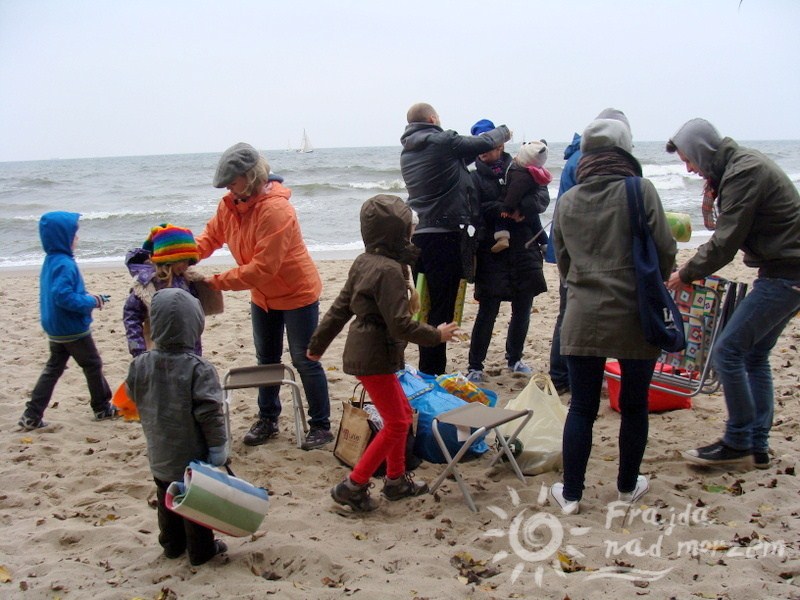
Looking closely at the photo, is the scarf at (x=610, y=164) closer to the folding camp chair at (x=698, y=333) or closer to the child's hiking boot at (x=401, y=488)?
the folding camp chair at (x=698, y=333)

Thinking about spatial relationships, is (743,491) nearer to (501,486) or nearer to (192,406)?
(501,486)

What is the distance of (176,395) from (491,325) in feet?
10.1

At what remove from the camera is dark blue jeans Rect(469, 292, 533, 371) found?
5.75 meters

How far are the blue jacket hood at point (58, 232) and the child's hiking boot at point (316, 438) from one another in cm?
202

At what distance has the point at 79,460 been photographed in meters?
4.68

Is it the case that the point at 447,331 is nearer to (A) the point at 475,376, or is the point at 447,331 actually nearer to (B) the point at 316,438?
(B) the point at 316,438

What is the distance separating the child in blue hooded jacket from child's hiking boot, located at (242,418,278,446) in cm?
128

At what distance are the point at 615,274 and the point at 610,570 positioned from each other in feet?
4.08

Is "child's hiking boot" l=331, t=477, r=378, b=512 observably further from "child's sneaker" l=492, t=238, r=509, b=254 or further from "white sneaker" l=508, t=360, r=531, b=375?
"white sneaker" l=508, t=360, r=531, b=375

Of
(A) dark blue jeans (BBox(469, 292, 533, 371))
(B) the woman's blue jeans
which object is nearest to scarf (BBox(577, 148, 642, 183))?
(B) the woman's blue jeans

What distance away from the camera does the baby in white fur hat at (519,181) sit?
5444mm

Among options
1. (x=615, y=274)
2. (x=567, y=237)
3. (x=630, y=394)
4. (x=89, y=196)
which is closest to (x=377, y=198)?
(x=567, y=237)

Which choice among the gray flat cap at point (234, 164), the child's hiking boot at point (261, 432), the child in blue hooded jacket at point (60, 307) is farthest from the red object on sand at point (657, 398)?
the child in blue hooded jacket at point (60, 307)

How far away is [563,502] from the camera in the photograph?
3.71m
